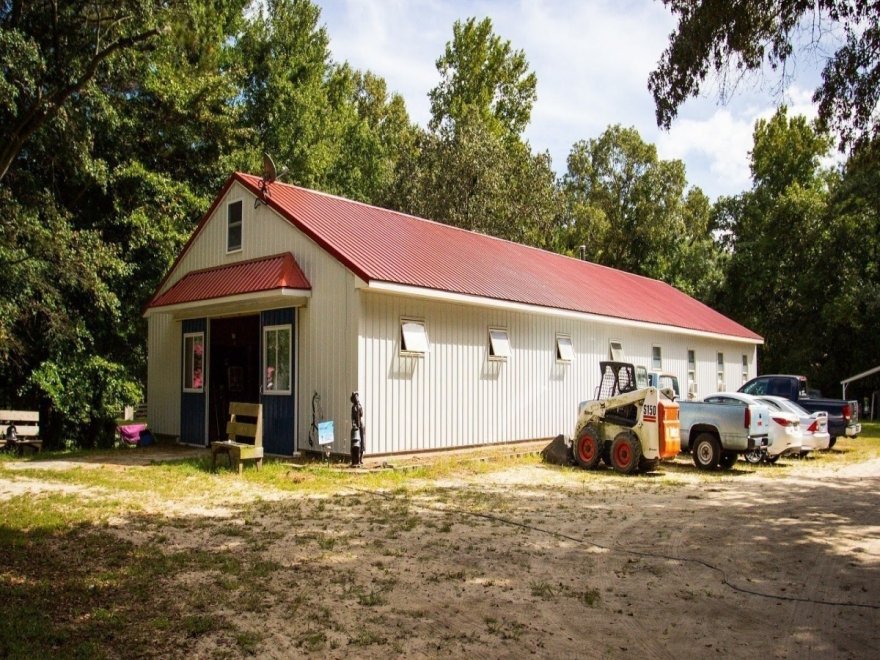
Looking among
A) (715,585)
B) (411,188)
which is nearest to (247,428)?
(715,585)

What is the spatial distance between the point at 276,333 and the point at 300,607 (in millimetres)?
9659

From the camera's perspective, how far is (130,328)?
21.8m

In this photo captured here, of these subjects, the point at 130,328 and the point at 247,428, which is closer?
the point at 247,428

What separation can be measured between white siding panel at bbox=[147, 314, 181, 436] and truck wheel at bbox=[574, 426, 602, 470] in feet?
30.3

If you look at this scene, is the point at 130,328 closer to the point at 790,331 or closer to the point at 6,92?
the point at 6,92

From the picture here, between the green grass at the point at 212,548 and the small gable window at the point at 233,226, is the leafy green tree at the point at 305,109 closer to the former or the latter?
the small gable window at the point at 233,226

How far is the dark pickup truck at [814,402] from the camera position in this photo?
1825cm

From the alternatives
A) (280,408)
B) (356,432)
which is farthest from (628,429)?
(280,408)

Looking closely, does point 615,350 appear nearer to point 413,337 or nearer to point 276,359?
point 413,337

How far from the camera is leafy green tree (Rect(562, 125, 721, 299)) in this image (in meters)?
46.1

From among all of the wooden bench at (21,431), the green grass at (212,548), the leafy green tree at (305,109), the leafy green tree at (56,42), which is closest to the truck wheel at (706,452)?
the green grass at (212,548)

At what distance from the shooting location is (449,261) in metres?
16.8

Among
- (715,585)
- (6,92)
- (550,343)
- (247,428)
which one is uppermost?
(6,92)

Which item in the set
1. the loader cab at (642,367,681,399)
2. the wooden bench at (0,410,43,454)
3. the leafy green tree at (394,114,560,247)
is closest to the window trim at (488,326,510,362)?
the loader cab at (642,367,681,399)
